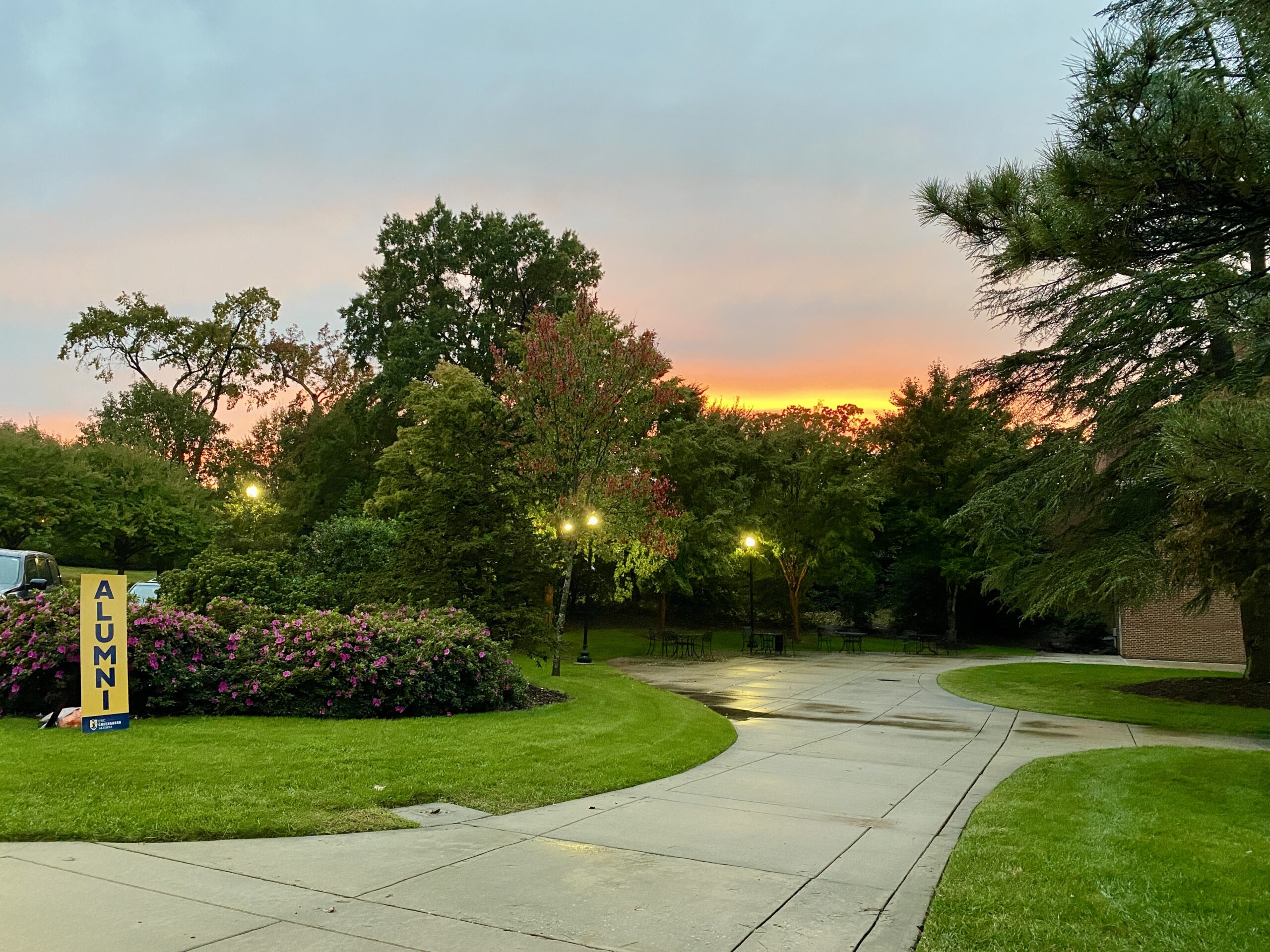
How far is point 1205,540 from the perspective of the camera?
7840 mm

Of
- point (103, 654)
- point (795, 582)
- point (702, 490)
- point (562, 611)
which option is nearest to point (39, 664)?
point (103, 654)

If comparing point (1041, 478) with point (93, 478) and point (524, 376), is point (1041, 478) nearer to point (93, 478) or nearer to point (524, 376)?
point (524, 376)

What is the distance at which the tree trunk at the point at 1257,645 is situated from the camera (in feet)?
60.1

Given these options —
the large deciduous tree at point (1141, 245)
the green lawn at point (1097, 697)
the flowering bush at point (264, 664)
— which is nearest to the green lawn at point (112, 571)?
the flowering bush at point (264, 664)

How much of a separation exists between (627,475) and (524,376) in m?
2.85

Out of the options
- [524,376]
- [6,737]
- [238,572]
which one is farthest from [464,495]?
[6,737]

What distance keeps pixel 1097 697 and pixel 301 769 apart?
53.0 ft

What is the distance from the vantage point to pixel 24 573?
18.6m

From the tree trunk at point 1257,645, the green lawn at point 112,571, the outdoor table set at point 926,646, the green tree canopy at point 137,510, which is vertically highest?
the green tree canopy at point 137,510

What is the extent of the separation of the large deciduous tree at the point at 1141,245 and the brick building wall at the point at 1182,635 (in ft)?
38.2

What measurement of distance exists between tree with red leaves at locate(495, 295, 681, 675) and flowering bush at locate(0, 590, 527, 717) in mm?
4690

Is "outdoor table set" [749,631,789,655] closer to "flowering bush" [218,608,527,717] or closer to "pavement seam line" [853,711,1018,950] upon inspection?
"flowering bush" [218,608,527,717]

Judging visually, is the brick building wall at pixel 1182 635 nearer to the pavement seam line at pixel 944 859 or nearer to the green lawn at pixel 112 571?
the pavement seam line at pixel 944 859

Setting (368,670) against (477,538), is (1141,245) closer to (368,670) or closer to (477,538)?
(368,670)
